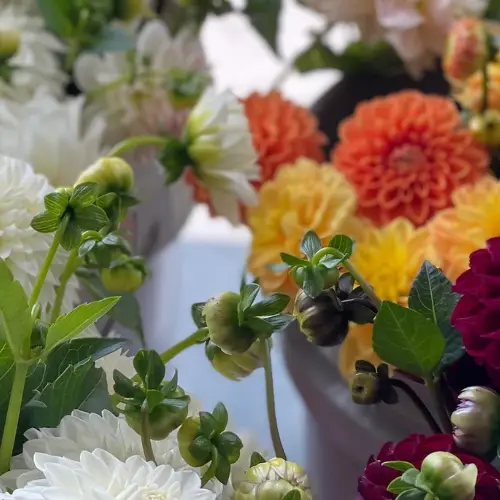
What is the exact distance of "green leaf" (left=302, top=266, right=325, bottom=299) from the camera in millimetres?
204

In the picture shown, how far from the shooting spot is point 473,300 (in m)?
0.21

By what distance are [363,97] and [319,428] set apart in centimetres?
21

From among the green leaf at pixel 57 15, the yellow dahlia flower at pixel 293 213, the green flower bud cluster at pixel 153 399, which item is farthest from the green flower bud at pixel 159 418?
the green leaf at pixel 57 15

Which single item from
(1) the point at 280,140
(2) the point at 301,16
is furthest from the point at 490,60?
(2) the point at 301,16

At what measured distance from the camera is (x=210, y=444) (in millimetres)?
202

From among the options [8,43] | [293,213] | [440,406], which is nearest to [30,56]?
[8,43]

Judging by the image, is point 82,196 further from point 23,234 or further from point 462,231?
point 462,231

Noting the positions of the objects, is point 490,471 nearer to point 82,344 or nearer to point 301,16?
point 82,344

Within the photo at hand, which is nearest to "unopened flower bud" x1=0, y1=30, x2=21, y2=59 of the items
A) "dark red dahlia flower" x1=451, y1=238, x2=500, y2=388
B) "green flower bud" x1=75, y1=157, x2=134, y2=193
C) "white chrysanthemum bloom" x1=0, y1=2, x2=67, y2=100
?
"white chrysanthemum bloom" x1=0, y1=2, x2=67, y2=100

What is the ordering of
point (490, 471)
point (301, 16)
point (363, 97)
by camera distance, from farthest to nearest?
1. point (301, 16)
2. point (363, 97)
3. point (490, 471)

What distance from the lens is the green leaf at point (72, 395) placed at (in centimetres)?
21

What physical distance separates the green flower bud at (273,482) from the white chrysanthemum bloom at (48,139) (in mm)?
165

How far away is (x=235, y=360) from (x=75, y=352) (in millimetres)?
42

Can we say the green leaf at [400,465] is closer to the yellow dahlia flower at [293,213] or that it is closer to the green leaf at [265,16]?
the yellow dahlia flower at [293,213]
